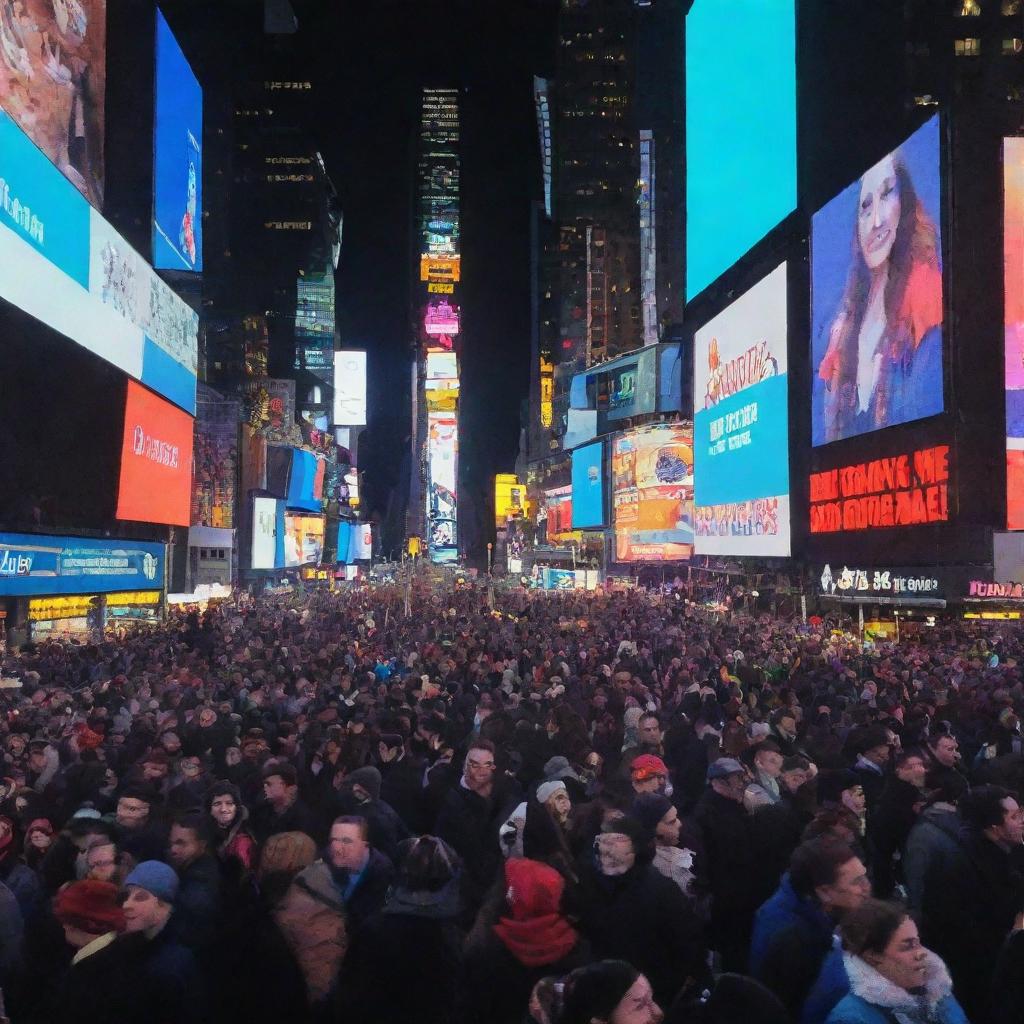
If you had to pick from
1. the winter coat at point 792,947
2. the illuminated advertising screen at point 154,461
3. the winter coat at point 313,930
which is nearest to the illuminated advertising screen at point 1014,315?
the illuminated advertising screen at point 154,461

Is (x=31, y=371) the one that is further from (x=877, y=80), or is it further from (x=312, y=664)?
(x=877, y=80)

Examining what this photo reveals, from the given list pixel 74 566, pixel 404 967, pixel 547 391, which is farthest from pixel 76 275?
pixel 547 391

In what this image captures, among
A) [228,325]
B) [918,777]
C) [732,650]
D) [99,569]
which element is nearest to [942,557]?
[732,650]

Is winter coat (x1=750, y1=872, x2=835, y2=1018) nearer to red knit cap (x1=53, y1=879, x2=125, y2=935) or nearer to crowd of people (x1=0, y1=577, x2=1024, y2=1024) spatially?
crowd of people (x1=0, y1=577, x2=1024, y2=1024)

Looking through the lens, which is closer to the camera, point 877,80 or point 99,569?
point 99,569

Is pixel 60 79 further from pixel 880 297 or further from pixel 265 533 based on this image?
pixel 265 533

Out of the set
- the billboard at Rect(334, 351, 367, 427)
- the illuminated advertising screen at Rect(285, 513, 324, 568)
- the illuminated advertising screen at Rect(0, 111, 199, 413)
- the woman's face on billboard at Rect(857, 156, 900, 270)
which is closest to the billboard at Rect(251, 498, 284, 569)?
the illuminated advertising screen at Rect(285, 513, 324, 568)
